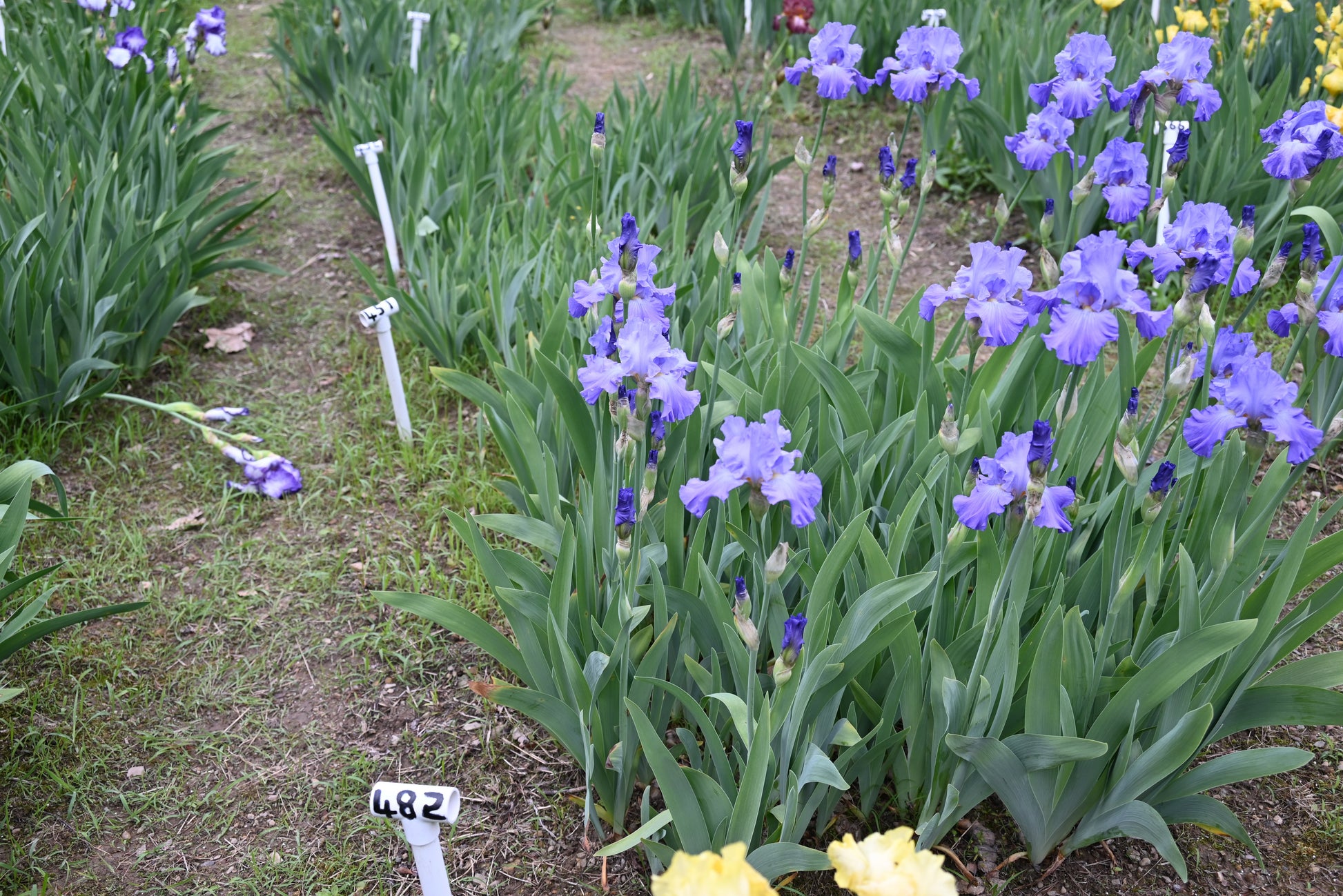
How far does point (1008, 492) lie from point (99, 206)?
2383mm

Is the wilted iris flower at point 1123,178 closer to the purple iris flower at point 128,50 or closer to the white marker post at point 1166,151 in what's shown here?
the white marker post at point 1166,151

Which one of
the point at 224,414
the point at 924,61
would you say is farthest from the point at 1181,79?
the point at 224,414

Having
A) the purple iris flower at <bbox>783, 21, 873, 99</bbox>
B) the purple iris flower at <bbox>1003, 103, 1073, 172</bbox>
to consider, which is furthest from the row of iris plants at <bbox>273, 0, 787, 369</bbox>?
the purple iris flower at <bbox>1003, 103, 1073, 172</bbox>

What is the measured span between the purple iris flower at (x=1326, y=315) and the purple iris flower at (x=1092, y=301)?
28 cm

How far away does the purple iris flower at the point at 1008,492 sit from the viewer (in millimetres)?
1173

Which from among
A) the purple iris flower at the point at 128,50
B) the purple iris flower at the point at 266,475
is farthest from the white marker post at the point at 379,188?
the purple iris flower at the point at 128,50

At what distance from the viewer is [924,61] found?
6.21 ft

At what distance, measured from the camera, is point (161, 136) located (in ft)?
9.76

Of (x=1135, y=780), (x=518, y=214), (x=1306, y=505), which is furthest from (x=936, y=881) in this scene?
(x=518, y=214)

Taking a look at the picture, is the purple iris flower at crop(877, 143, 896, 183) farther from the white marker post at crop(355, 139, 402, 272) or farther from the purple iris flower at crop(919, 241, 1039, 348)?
the white marker post at crop(355, 139, 402, 272)

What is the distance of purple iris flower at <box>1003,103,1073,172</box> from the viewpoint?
5.75 ft

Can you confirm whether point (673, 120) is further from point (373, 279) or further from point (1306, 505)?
point (1306, 505)

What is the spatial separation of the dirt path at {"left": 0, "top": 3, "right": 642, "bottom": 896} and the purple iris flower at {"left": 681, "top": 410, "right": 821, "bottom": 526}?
83 centimetres

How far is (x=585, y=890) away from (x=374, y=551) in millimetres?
1004
